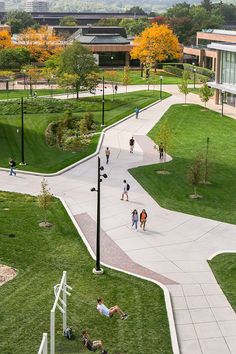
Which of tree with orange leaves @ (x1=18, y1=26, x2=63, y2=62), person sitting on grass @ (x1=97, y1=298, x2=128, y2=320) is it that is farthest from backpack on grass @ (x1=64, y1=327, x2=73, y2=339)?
tree with orange leaves @ (x1=18, y1=26, x2=63, y2=62)

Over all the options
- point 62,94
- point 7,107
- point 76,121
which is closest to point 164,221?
point 76,121

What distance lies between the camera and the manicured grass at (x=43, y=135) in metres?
49.1

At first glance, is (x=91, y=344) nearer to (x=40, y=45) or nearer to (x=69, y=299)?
(x=69, y=299)

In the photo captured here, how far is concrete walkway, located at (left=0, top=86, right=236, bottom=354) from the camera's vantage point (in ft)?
74.1

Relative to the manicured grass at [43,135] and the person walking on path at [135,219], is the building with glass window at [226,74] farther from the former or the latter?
the person walking on path at [135,219]

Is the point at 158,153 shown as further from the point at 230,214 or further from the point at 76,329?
the point at 76,329

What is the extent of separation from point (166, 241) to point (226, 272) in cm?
476

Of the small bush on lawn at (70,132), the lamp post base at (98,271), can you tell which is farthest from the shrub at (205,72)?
the lamp post base at (98,271)

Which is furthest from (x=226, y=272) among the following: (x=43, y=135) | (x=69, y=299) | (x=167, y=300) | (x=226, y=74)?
(x=226, y=74)

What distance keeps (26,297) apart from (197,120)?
46.5m

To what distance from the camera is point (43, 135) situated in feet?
195

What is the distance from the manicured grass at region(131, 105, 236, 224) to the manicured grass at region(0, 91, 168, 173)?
629cm

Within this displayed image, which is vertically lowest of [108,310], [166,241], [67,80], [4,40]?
[166,241]

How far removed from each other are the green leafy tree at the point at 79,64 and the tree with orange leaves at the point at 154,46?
102 feet
